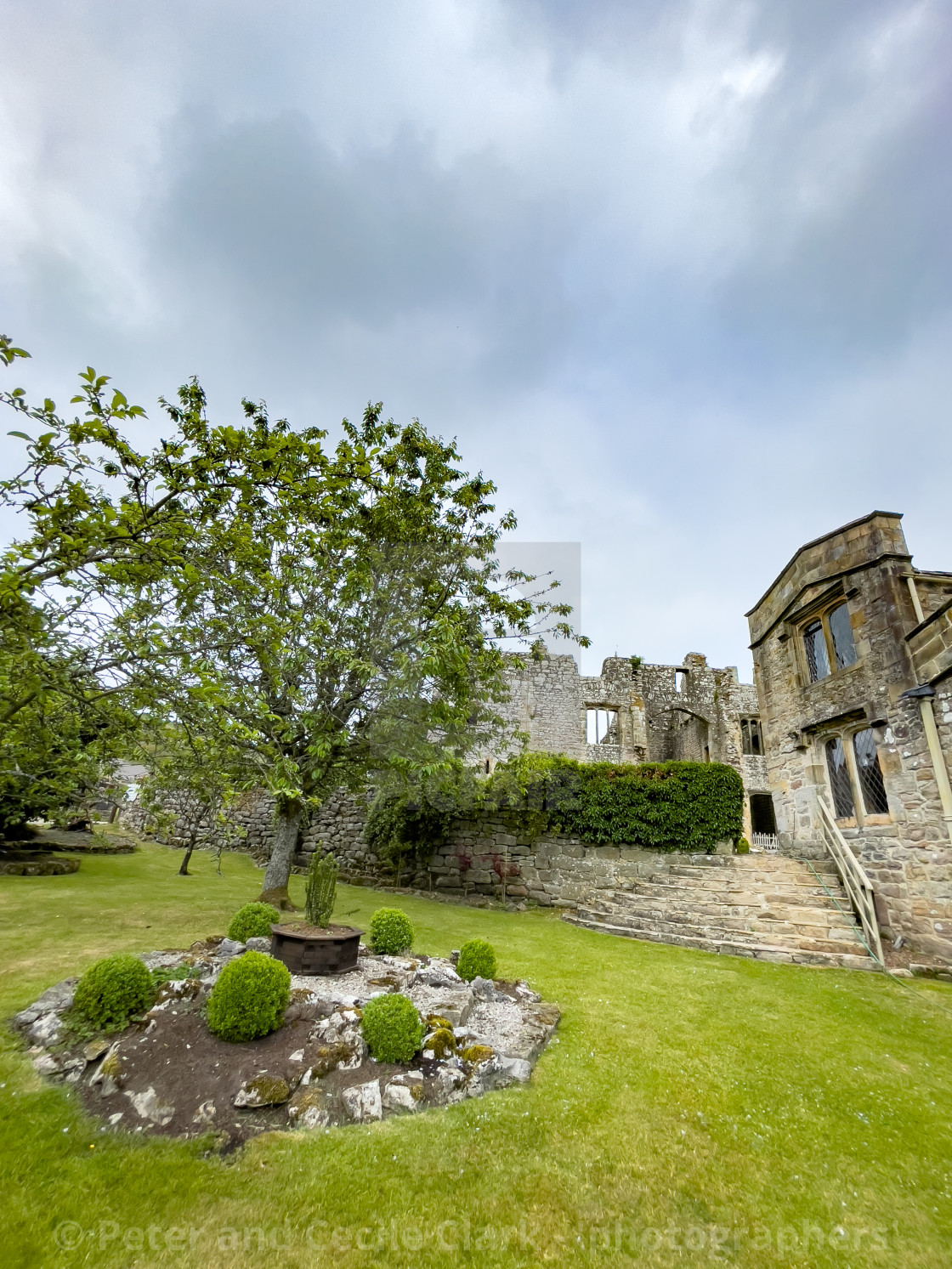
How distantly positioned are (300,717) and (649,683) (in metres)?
19.1

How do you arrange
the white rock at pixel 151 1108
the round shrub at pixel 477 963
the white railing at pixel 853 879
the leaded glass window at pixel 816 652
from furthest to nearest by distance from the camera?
the leaded glass window at pixel 816 652, the white railing at pixel 853 879, the round shrub at pixel 477 963, the white rock at pixel 151 1108

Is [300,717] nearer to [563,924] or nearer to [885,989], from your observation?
[563,924]

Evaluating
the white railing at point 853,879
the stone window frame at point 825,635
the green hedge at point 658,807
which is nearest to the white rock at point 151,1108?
the white railing at point 853,879

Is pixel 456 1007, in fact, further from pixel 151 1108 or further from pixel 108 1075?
pixel 108 1075

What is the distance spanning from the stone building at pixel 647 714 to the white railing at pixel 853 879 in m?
11.8

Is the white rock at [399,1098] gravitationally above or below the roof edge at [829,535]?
below

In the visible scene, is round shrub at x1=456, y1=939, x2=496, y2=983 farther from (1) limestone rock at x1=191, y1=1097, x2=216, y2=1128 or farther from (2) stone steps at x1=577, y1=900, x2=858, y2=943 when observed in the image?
(2) stone steps at x1=577, y1=900, x2=858, y2=943

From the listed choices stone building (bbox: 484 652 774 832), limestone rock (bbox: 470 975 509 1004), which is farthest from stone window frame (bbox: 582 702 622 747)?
limestone rock (bbox: 470 975 509 1004)

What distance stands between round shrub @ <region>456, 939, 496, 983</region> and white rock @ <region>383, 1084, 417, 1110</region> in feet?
8.79

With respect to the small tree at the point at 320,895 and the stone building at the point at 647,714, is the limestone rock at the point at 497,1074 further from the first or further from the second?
the stone building at the point at 647,714

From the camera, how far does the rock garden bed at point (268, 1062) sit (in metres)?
3.67

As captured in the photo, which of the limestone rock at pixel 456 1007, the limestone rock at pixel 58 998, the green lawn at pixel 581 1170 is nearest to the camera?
the green lawn at pixel 581 1170

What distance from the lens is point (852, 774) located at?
1062 cm

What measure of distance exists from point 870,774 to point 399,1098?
400 inches
